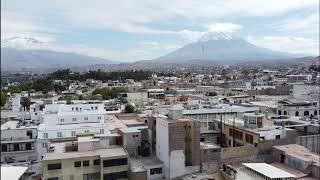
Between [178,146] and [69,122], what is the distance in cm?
721

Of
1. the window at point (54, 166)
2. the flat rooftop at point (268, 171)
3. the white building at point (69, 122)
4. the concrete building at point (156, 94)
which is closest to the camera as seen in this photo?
the flat rooftop at point (268, 171)

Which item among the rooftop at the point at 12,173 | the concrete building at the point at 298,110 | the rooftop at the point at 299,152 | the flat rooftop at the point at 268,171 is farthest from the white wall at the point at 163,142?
the concrete building at the point at 298,110

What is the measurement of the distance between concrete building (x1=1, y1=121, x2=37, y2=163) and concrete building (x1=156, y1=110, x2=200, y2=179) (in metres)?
6.87

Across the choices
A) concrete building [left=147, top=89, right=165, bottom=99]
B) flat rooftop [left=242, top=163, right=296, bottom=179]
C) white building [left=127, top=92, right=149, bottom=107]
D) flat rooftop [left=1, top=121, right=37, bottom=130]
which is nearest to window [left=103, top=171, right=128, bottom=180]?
flat rooftop [left=242, top=163, right=296, bottom=179]

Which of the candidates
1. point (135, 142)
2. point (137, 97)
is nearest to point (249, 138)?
point (135, 142)

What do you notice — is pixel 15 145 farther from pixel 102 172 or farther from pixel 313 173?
pixel 313 173

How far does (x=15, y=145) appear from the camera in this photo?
18.4m

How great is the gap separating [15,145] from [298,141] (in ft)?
43.4

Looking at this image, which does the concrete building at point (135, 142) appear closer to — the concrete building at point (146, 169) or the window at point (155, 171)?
the concrete building at point (146, 169)

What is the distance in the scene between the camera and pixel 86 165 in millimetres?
13773

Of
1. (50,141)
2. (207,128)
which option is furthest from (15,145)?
(207,128)

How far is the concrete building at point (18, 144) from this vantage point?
18.1 meters

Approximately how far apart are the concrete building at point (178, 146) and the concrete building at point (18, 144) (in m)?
6.87

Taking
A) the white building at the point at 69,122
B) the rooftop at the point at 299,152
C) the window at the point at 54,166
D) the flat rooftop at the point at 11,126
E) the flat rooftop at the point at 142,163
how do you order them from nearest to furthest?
the window at the point at 54,166 → the flat rooftop at the point at 142,163 → the rooftop at the point at 299,152 → the white building at the point at 69,122 → the flat rooftop at the point at 11,126
